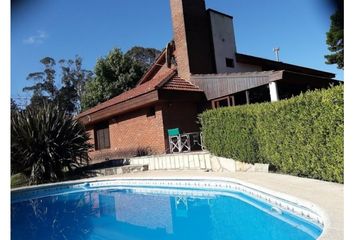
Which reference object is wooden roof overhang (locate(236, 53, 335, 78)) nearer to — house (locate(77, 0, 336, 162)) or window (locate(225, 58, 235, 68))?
house (locate(77, 0, 336, 162))

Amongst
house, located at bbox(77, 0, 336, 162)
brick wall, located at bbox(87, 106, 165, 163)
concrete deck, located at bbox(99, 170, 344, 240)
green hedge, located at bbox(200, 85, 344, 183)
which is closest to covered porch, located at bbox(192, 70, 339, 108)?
house, located at bbox(77, 0, 336, 162)

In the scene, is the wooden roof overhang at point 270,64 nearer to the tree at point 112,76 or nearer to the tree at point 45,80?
the tree at point 112,76

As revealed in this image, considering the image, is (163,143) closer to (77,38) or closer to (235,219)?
(235,219)

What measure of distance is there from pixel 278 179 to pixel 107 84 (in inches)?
1092

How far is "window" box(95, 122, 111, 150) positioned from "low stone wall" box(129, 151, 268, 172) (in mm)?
6579

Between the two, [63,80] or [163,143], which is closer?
[163,143]

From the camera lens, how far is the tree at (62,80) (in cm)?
5494

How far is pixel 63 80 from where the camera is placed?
5603 centimetres

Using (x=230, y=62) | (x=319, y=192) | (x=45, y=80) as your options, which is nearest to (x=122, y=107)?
(x=230, y=62)

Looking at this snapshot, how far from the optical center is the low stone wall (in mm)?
12500

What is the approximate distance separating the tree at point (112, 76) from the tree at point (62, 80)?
21104 mm

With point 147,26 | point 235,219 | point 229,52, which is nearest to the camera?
point 235,219
